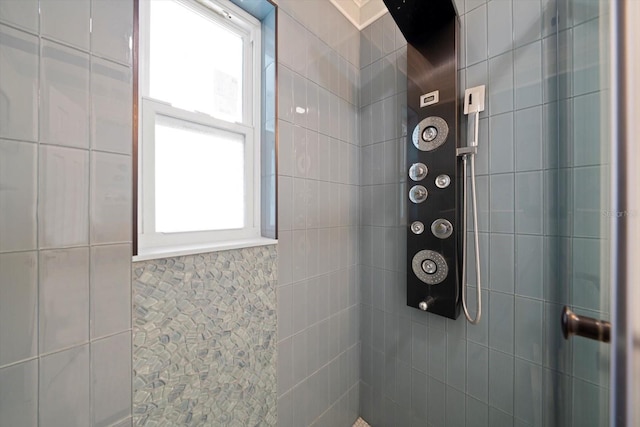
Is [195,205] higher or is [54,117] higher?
[54,117]

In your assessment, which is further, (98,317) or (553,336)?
(553,336)

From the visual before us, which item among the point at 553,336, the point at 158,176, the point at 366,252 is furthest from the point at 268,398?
the point at 553,336

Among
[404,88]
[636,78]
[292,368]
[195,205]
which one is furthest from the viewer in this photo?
[404,88]

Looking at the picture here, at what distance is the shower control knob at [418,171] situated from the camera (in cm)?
110

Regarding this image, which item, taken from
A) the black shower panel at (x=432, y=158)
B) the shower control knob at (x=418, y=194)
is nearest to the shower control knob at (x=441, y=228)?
the black shower panel at (x=432, y=158)

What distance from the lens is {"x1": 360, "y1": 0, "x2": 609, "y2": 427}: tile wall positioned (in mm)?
630

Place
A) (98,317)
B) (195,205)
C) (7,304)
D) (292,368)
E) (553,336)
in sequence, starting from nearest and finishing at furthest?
(7,304)
(98,317)
(553,336)
(195,205)
(292,368)

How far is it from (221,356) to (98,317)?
436 mm

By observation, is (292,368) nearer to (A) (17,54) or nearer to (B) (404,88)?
(A) (17,54)

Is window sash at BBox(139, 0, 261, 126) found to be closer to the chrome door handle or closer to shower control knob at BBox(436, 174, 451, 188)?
shower control knob at BBox(436, 174, 451, 188)

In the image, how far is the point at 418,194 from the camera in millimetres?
1125

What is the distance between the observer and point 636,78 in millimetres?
307

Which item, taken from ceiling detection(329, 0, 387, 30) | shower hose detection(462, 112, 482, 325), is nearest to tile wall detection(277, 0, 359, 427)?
ceiling detection(329, 0, 387, 30)

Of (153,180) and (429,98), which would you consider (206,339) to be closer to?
(153,180)
